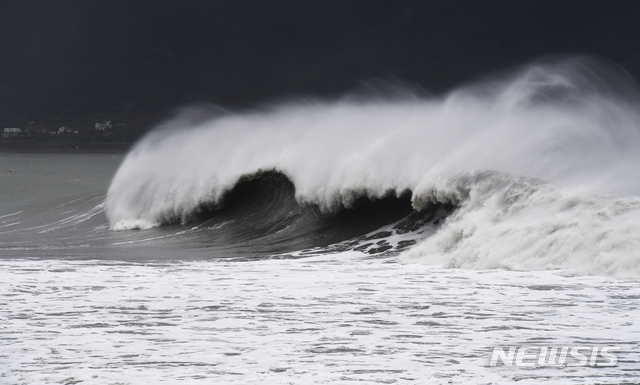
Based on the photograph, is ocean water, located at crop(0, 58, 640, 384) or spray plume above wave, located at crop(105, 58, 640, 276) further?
spray plume above wave, located at crop(105, 58, 640, 276)

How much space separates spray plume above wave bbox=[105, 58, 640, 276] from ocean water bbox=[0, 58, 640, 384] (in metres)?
0.05

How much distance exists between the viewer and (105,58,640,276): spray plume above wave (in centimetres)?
1148

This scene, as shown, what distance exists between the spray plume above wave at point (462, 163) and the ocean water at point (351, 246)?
0.17 ft

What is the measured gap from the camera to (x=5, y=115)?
176500 mm

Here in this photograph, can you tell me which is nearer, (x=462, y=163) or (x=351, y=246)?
(x=351, y=246)

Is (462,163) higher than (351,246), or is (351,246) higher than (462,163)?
(462,163)

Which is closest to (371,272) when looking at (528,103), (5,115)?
(528,103)

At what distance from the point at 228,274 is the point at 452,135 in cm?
710

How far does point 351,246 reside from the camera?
46.2ft

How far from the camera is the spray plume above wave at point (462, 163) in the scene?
11.5m

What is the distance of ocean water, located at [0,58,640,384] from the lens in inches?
254

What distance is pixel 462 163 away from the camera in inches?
588

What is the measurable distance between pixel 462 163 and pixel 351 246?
2792 millimetres

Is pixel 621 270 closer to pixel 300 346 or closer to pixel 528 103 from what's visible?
pixel 300 346
